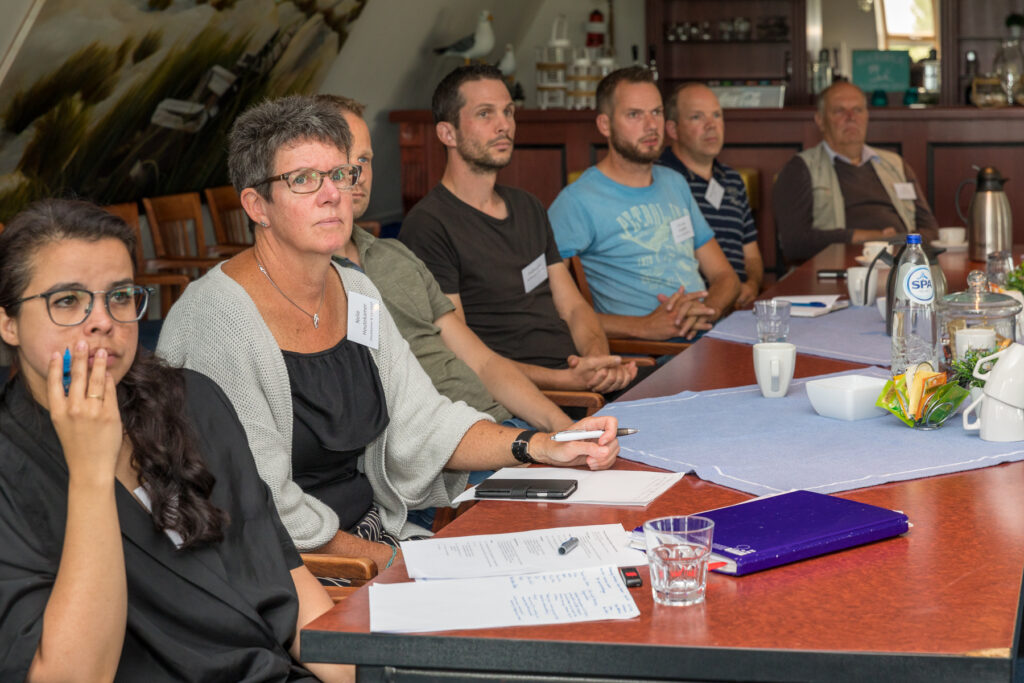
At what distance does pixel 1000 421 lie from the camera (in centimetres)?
180

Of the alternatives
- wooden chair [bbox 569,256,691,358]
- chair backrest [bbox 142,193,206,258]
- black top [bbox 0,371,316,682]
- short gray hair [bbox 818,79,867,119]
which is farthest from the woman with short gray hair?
short gray hair [bbox 818,79,867,119]

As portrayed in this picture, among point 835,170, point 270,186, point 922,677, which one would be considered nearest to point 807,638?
point 922,677

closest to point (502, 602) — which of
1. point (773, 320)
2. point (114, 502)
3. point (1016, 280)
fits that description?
point (114, 502)

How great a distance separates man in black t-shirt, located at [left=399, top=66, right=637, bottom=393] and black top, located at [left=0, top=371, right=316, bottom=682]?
1456 mm

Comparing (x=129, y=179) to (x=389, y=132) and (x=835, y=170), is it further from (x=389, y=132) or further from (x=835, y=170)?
(x=835, y=170)

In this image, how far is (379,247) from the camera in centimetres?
259

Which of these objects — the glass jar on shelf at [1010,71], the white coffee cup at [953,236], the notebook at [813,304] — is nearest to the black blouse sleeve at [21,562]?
the notebook at [813,304]

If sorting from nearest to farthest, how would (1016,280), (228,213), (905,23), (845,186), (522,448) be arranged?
(522,448) → (1016,280) → (845,186) → (228,213) → (905,23)

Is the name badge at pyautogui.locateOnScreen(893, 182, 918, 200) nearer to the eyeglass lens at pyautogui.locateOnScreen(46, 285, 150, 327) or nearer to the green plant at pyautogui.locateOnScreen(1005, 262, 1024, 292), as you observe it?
the green plant at pyautogui.locateOnScreen(1005, 262, 1024, 292)

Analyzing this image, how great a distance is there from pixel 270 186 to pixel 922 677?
1339 millimetres

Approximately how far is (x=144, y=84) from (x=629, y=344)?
7.71ft

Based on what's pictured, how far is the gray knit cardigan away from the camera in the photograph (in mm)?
1895

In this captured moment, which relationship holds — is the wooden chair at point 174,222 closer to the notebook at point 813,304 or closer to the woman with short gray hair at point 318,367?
the notebook at point 813,304

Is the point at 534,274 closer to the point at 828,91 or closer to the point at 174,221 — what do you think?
the point at 174,221
